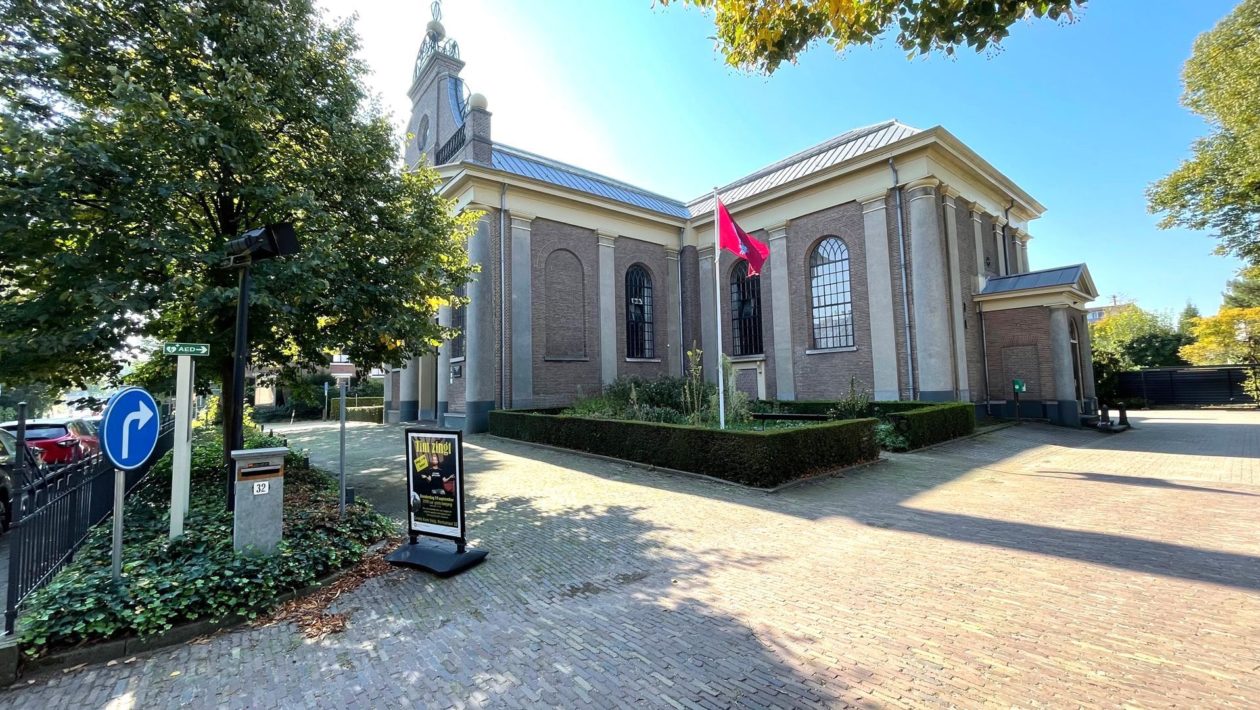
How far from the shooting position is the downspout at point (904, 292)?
17.6 m

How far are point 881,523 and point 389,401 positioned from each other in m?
25.6

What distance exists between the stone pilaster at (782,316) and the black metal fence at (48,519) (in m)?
19.9

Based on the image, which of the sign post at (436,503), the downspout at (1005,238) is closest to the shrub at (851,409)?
the sign post at (436,503)

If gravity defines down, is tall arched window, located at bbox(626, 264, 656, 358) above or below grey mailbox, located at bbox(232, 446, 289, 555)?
above

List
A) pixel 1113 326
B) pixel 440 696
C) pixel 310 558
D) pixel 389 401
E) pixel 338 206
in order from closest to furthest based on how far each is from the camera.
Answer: pixel 440 696, pixel 310 558, pixel 338 206, pixel 389 401, pixel 1113 326

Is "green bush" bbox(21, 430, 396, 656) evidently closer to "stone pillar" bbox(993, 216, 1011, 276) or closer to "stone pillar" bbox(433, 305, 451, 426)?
"stone pillar" bbox(433, 305, 451, 426)

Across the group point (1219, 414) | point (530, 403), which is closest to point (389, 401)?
point (530, 403)

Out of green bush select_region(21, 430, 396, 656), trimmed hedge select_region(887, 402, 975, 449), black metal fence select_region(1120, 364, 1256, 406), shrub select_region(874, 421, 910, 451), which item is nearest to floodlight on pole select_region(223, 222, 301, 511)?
green bush select_region(21, 430, 396, 656)

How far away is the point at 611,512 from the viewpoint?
24.9 feet

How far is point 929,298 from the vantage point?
1728 cm

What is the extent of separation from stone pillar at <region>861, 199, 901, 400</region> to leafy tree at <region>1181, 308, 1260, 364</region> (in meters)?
24.5

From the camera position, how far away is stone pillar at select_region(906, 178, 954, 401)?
672 inches

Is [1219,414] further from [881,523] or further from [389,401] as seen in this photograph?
[389,401]

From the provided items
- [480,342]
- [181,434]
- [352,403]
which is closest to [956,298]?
[480,342]
